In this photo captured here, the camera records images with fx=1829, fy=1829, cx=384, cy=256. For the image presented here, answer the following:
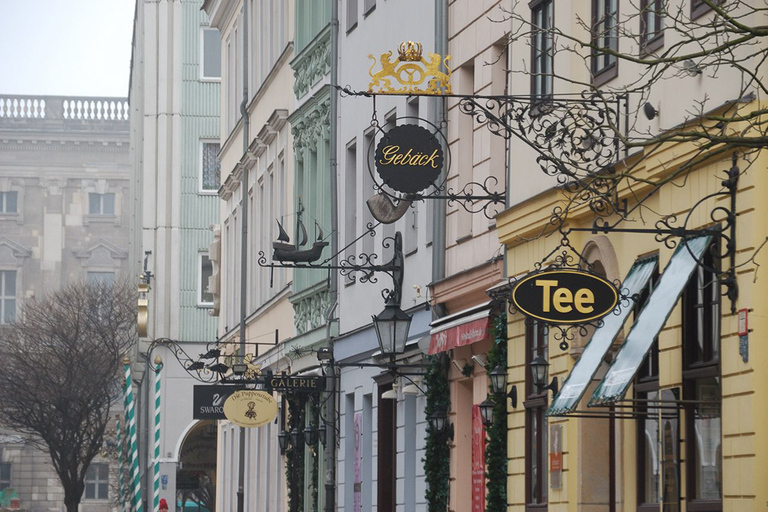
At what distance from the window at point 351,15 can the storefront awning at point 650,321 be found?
1485 cm

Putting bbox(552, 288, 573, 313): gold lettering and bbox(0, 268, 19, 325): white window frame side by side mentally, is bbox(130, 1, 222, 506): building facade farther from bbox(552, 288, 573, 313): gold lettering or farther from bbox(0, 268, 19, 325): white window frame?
bbox(552, 288, 573, 313): gold lettering

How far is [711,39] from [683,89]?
0.45 meters

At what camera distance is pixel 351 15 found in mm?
27547

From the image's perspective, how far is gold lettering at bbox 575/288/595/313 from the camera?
42.2ft

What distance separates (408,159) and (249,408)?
45.9 feet

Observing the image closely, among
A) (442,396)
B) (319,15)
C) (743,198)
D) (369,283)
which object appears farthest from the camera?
(319,15)

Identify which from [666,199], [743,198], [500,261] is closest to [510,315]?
[500,261]

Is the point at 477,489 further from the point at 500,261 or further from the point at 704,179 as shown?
the point at 704,179

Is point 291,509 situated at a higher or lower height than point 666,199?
lower

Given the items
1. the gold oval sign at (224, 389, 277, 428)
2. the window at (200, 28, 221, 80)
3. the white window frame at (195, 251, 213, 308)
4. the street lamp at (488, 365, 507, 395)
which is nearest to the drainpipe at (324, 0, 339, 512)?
the gold oval sign at (224, 389, 277, 428)

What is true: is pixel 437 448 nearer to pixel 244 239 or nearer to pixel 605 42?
pixel 605 42

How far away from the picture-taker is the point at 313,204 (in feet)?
100

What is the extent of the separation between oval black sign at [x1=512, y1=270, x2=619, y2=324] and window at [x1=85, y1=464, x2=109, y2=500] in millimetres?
72642

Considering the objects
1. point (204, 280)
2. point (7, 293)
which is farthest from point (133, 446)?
point (7, 293)
